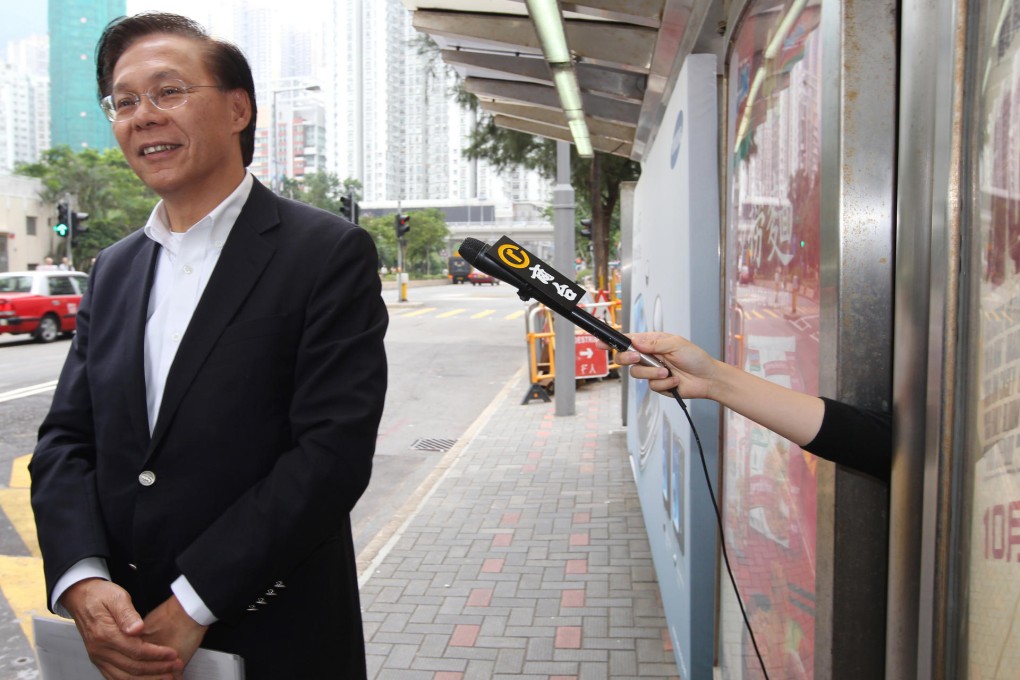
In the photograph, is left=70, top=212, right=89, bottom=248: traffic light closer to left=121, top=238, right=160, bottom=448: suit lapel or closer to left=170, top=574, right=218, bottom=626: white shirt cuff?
left=121, top=238, right=160, bottom=448: suit lapel

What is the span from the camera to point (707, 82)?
8.60 feet

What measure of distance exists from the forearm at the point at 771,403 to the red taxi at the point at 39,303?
17.6 m

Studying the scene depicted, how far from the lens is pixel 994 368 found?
1.01 meters

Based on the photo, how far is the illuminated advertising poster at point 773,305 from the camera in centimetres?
162

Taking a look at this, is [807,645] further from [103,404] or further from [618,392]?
[618,392]

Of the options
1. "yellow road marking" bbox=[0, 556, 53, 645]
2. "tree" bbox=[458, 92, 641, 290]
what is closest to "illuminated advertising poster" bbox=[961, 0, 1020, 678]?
"yellow road marking" bbox=[0, 556, 53, 645]

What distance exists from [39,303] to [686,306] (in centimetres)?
1789

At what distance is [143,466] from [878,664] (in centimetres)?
133

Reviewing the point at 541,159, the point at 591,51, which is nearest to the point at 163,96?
the point at 591,51

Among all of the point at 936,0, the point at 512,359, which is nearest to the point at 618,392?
the point at 512,359

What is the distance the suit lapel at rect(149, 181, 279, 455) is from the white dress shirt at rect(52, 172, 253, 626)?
36 mm

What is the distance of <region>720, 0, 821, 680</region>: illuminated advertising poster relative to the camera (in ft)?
5.33

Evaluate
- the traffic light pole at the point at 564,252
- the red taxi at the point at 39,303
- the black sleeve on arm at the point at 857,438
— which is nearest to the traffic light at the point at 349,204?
the red taxi at the point at 39,303

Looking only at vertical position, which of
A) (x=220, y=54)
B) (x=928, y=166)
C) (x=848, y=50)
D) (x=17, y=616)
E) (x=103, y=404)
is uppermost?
(x=220, y=54)
